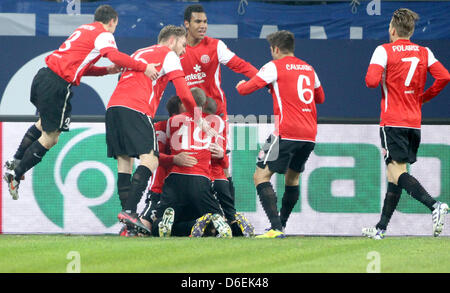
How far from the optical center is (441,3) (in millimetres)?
11125

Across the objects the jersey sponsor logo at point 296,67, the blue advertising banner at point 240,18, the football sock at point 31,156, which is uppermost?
the blue advertising banner at point 240,18

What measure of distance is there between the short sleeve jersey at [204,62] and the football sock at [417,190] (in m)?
1.94

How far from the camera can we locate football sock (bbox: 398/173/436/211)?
6.77 m

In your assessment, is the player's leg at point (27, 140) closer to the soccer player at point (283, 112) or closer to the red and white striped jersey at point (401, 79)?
the soccer player at point (283, 112)

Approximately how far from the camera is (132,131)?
6969 mm

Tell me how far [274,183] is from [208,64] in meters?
1.36

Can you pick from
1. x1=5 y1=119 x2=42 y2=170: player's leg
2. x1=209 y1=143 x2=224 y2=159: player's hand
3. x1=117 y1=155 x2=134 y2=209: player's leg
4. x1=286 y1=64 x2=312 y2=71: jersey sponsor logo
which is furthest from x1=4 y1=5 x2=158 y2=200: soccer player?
x1=286 y1=64 x2=312 y2=71: jersey sponsor logo

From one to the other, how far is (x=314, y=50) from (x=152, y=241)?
209 inches

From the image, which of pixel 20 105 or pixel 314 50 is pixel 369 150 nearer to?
pixel 314 50

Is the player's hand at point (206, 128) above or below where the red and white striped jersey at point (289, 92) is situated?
below

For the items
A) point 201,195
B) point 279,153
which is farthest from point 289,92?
point 201,195

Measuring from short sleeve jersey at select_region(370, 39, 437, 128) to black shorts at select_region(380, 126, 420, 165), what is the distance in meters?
0.05

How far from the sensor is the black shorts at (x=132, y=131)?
6.96 metres

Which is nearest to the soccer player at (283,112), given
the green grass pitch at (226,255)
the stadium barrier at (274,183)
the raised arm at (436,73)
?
the green grass pitch at (226,255)
